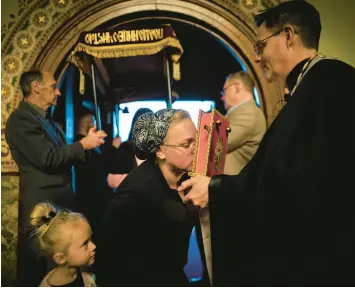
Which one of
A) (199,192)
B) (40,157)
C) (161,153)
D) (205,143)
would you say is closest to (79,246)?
(161,153)

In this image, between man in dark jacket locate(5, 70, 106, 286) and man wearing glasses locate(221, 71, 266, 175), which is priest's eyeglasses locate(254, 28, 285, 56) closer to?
man wearing glasses locate(221, 71, 266, 175)

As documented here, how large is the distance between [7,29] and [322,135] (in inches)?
141

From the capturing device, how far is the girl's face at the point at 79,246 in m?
2.48

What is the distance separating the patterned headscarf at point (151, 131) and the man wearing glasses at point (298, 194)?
0.48 meters

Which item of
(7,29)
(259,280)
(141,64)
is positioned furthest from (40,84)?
(259,280)

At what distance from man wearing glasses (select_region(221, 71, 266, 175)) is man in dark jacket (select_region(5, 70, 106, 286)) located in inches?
41.6

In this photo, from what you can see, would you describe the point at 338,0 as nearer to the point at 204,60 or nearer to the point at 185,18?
the point at 185,18

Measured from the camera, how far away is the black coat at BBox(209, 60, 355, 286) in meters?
1.80

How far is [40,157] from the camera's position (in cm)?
355

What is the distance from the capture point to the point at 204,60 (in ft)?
21.8

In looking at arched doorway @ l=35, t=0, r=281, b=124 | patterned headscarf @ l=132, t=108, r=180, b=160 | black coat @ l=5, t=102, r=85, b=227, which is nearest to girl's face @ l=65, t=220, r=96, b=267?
patterned headscarf @ l=132, t=108, r=180, b=160

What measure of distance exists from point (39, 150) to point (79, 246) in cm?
130

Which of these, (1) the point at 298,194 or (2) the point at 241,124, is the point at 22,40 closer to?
(2) the point at 241,124

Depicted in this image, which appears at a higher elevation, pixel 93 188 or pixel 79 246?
pixel 93 188
